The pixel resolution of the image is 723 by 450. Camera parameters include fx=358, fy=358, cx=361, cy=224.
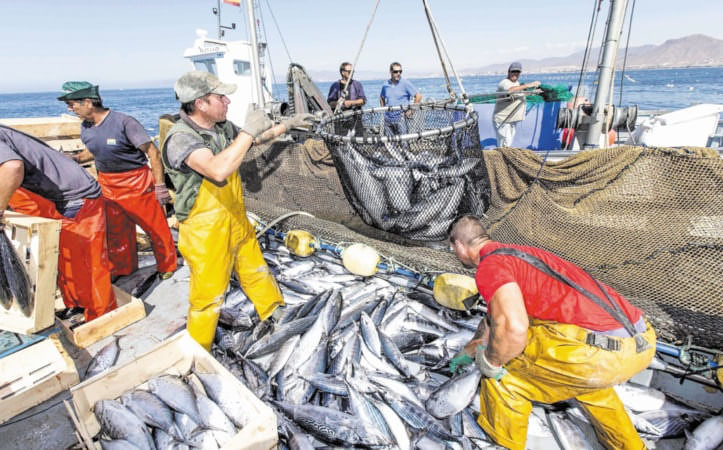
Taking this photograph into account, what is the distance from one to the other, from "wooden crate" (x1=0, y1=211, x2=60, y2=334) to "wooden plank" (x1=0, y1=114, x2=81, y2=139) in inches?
125

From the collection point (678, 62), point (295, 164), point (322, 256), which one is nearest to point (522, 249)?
point (322, 256)

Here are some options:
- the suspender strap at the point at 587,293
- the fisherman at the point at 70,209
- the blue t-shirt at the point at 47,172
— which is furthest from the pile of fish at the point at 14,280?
the suspender strap at the point at 587,293

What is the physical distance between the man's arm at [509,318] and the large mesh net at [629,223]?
161cm

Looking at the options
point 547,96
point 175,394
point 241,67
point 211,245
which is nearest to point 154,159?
point 211,245

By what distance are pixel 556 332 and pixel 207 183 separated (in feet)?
8.26

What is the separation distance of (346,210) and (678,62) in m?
255

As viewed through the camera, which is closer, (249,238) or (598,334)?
(598,334)

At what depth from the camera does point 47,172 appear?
10.1 ft

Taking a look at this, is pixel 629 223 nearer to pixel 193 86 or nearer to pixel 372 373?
pixel 372 373

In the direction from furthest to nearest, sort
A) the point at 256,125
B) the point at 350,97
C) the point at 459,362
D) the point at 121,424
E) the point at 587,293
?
the point at 350,97, the point at 459,362, the point at 256,125, the point at 121,424, the point at 587,293

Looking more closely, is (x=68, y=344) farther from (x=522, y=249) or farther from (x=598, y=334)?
(x=598, y=334)

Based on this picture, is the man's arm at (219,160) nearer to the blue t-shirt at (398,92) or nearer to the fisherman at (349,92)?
the fisherman at (349,92)

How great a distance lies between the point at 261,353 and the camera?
3119 millimetres

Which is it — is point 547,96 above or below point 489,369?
above
